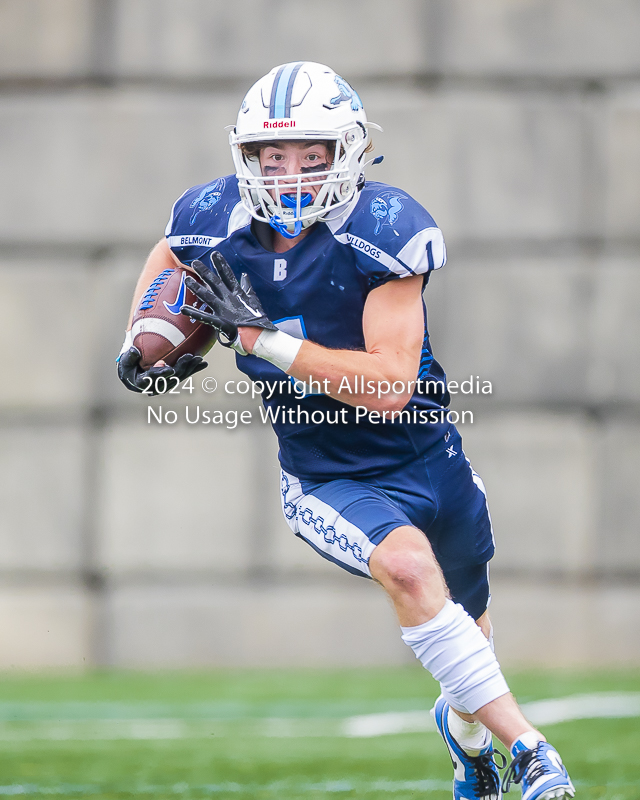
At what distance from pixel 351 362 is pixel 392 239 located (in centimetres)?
35

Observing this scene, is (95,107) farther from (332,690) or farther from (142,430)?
→ (332,690)

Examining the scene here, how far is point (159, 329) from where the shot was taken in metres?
3.05

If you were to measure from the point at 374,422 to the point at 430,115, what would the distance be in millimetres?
3617

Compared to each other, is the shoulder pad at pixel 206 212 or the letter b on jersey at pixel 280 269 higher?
the shoulder pad at pixel 206 212

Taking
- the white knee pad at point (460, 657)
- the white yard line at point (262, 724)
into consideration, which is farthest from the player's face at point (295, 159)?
the white yard line at point (262, 724)

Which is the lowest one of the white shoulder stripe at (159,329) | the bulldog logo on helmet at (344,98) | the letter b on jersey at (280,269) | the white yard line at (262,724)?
the white yard line at (262,724)

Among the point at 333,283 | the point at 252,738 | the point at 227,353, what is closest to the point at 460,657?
the point at 333,283

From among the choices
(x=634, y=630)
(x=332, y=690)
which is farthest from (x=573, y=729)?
(x=634, y=630)

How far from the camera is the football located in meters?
3.04

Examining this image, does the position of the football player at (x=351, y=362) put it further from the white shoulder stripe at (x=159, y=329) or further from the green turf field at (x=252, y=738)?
the green turf field at (x=252, y=738)

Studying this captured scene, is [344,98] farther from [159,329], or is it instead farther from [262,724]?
[262,724]

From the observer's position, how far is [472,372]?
623 centimetres

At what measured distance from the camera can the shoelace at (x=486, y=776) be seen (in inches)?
124

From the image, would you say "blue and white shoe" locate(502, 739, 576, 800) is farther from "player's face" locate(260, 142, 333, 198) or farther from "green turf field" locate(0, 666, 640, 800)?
"player's face" locate(260, 142, 333, 198)
